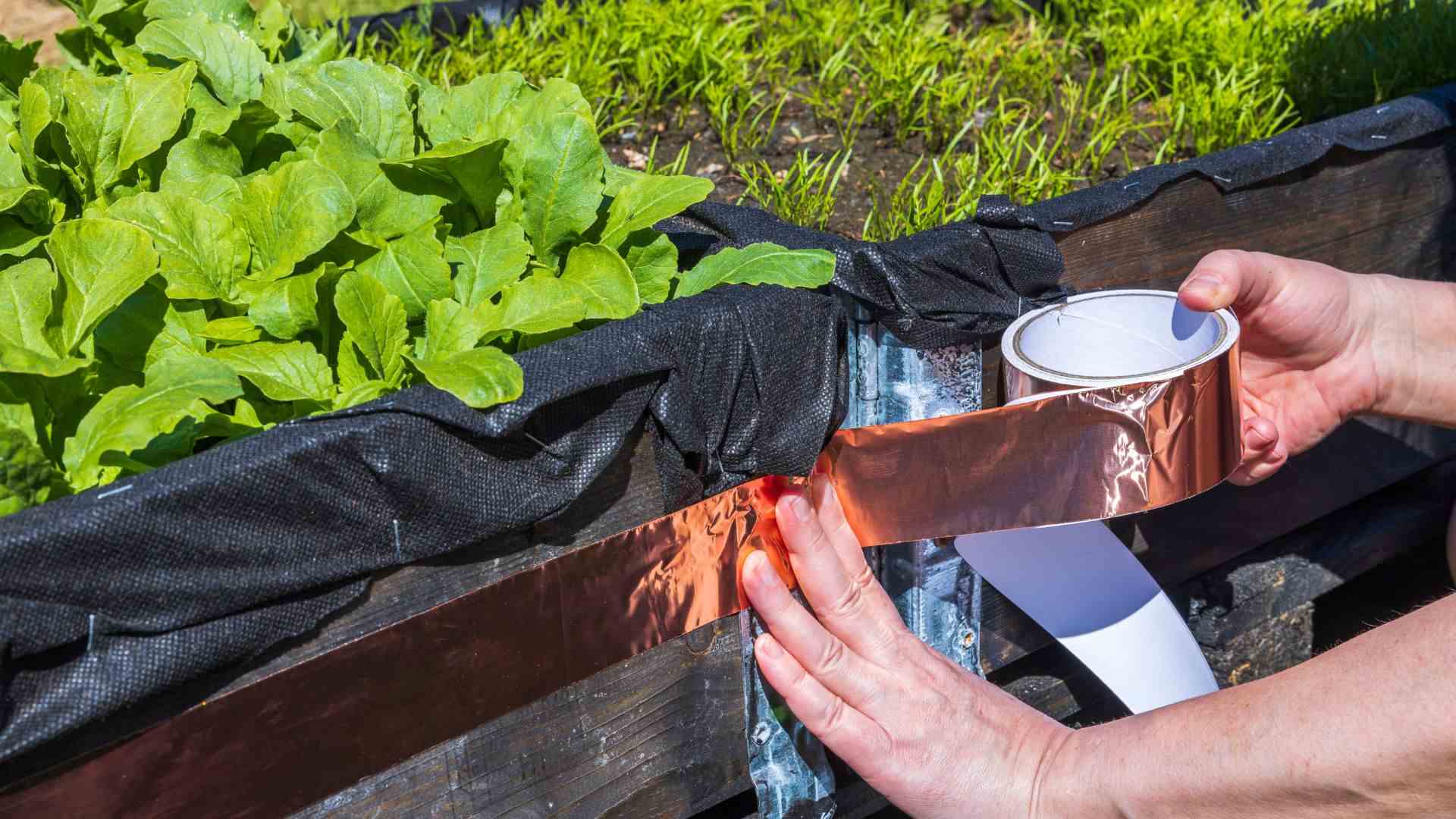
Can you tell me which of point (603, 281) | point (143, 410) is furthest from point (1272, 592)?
point (143, 410)

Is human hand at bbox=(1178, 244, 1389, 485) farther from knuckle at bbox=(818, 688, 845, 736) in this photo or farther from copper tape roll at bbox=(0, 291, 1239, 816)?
knuckle at bbox=(818, 688, 845, 736)

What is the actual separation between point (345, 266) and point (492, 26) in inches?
59.2

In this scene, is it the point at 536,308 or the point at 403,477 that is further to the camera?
the point at 536,308

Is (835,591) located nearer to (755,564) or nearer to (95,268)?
(755,564)

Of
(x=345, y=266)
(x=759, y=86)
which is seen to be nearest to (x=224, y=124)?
(x=345, y=266)

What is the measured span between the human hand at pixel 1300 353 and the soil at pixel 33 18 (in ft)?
10.4

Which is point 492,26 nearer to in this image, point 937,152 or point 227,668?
point 937,152

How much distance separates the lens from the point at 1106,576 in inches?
57.8

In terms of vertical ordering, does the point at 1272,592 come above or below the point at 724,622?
below


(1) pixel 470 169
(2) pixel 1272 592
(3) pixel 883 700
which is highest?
(1) pixel 470 169

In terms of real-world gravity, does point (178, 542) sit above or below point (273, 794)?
above

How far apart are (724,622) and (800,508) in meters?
0.15

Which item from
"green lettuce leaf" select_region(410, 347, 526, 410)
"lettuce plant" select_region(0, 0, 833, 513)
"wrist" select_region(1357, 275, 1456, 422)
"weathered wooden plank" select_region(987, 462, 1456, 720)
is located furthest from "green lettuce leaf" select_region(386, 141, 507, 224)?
"wrist" select_region(1357, 275, 1456, 422)

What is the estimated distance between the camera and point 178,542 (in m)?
0.84
